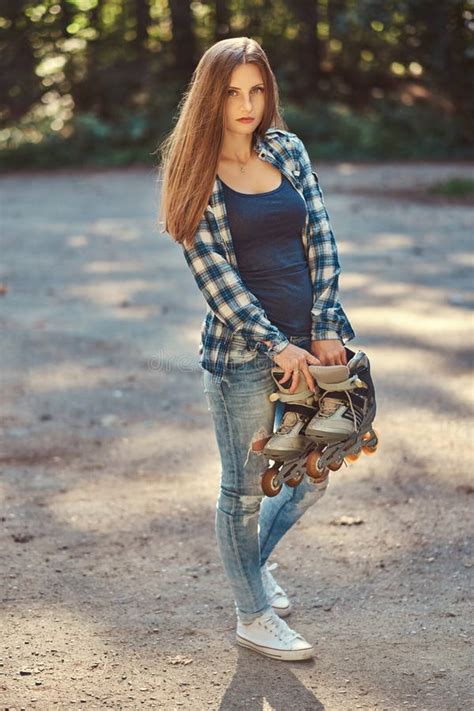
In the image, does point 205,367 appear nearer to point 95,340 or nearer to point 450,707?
point 450,707

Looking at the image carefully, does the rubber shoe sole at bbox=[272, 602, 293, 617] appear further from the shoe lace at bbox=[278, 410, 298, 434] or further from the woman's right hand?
the woman's right hand

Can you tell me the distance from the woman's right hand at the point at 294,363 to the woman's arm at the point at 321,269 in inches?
5.3

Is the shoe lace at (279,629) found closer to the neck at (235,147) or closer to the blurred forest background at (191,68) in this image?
the neck at (235,147)

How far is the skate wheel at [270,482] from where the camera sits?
298cm

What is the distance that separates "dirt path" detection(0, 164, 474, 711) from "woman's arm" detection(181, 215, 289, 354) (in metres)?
1.08

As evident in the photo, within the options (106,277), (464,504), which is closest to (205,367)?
(464,504)

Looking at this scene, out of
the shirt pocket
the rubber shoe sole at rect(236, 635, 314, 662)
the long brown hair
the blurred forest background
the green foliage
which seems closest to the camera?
the long brown hair

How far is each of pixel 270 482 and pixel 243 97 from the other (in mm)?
1112

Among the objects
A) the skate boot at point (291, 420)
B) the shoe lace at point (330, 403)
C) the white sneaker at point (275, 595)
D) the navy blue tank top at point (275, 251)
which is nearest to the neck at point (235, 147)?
the navy blue tank top at point (275, 251)

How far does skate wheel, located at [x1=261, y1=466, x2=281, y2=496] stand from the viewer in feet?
9.78

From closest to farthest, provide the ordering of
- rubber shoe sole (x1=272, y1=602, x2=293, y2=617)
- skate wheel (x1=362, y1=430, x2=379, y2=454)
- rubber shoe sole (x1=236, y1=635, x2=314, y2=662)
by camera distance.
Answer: skate wheel (x1=362, y1=430, x2=379, y2=454)
rubber shoe sole (x1=236, y1=635, x2=314, y2=662)
rubber shoe sole (x1=272, y1=602, x2=293, y2=617)

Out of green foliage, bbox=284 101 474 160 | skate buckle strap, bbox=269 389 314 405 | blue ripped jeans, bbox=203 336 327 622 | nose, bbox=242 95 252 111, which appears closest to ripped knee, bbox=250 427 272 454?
blue ripped jeans, bbox=203 336 327 622

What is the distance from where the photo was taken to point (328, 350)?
306cm

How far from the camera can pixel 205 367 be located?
3090 mm
